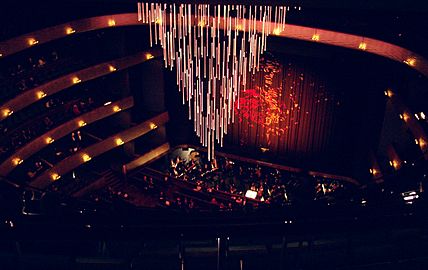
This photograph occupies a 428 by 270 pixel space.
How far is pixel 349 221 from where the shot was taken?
13.2 ft

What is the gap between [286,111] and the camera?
19.9m

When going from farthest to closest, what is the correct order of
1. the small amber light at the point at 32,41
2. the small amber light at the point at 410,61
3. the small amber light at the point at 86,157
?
the small amber light at the point at 86,157 < the small amber light at the point at 32,41 < the small amber light at the point at 410,61

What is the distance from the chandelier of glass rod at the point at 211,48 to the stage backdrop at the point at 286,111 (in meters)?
0.61

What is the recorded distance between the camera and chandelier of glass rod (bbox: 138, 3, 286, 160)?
17438 millimetres

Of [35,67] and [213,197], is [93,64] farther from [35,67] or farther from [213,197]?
[213,197]

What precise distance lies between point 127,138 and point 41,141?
4.04m

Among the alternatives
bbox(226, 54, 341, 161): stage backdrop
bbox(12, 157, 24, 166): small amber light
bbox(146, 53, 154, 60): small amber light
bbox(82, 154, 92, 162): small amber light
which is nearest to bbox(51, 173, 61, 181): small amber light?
bbox(82, 154, 92, 162): small amber light

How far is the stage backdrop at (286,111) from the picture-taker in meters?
18.8

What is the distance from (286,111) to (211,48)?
4212 mm

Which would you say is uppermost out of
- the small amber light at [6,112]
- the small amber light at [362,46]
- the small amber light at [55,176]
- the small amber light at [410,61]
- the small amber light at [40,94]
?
the small amber light at [362,46]

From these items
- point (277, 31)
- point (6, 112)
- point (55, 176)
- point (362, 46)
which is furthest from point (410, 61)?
point (55, 176)

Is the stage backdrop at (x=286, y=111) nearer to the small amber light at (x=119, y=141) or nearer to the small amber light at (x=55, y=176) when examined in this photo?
the small amber light at (x=119, y=141)

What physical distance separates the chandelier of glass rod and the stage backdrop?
61cm

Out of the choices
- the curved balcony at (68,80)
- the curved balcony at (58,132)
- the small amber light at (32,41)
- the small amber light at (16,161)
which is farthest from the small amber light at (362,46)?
the small amber light at (16,161)
